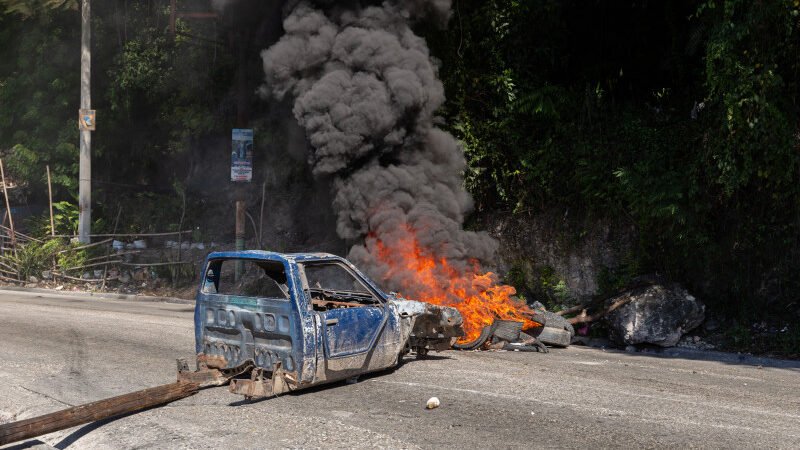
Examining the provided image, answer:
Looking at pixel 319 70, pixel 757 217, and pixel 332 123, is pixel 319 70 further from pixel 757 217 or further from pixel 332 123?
pixel 757 217

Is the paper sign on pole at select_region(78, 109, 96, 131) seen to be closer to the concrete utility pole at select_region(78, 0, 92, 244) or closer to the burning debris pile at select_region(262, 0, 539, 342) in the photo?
the concrete utility pole at select_region(78, 0, 92, 244)

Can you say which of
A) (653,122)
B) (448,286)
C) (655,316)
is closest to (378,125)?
(448,286)

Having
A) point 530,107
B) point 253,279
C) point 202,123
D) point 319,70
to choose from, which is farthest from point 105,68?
point 530,107

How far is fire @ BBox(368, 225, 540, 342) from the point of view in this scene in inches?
406

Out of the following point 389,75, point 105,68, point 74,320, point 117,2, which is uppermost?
point 117,2

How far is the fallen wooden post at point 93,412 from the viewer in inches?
197

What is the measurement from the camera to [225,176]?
23.2 m

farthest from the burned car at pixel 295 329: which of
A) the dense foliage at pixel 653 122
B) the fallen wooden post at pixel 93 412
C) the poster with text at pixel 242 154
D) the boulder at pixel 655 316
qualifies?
the poster with text at pixel 242 154

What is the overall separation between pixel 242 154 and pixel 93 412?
453 inches

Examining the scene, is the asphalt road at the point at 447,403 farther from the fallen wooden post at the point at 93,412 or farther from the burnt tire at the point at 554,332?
the burnt tire at the point at 554,332

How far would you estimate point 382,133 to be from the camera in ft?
45.4

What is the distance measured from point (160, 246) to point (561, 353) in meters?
14.4

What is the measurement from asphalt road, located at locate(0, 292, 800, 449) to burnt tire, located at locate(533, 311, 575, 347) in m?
0.73

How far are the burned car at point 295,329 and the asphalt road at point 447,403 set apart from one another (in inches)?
10.4
